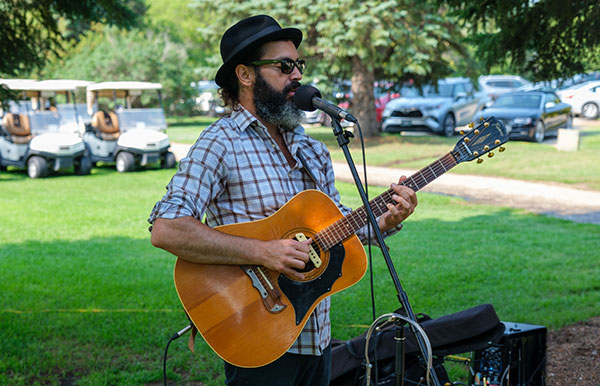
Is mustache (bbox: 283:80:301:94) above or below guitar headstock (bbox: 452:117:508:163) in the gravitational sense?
above

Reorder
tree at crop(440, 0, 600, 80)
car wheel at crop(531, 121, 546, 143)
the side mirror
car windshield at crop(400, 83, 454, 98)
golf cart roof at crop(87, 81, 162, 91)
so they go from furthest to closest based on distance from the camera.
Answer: car windshield at crop(400, 83, 454, 98)
the side mirror
car wheel at crop(531, 121, 546, 143)
golf cart roof at crop(87, 81, 162, 91)
tree at crop(440, 0, 600, 80)

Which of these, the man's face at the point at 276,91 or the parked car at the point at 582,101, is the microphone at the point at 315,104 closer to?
the man's face at the point at 276,91

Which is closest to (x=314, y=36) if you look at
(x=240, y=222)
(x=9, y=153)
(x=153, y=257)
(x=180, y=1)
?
(x=9, y=153)

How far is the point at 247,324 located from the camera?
260 cm

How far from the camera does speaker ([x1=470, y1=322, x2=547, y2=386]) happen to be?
3.70 m

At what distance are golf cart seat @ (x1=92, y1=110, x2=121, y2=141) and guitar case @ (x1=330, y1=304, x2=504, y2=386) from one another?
46.3 ft

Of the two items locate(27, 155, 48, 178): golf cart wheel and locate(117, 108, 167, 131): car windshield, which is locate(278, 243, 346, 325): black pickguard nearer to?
locate(27, 155, 48, 178): golf cart wheel

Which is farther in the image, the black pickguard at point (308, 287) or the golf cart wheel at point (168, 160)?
the golf cart wheel at point (168, 160)

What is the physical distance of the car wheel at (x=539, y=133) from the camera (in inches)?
793

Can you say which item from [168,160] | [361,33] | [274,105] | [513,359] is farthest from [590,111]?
[274,105]

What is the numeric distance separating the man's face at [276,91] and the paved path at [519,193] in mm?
8267

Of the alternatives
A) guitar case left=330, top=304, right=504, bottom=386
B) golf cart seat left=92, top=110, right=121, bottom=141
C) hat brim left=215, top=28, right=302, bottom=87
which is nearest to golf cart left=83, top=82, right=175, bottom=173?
golf cart seat left=92, top=110, right=121, bottom=141

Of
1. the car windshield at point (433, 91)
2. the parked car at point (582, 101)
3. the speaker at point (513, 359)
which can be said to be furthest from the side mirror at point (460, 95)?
the speaker at point (513, 359)

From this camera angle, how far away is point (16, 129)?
15.8 m
